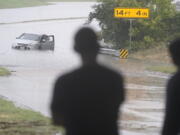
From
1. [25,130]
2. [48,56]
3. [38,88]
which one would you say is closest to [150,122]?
[25,130]

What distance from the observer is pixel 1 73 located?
32312mm

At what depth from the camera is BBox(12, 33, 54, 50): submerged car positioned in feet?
178

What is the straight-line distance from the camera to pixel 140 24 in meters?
52.6

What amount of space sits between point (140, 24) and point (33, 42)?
28.1 feet

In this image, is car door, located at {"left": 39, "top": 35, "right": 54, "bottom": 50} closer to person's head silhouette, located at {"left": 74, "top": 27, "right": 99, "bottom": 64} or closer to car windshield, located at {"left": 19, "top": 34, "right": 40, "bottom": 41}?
car windshield, located at {"left": 19, "top": 34, "right": 40, "bottom": 41}

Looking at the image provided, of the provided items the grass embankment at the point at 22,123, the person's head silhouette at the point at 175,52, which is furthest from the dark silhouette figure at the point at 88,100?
the grass embankment at the point at 22,123

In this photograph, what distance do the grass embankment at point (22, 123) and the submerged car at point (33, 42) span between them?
1390 inches

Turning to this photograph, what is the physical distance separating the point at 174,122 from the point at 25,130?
25.8ft

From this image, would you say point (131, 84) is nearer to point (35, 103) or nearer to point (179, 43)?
point (35, 103)

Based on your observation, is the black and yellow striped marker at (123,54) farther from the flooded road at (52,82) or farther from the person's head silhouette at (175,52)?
the person's head silhouette at (175,52)

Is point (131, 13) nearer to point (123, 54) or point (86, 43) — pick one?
point (123, 54)

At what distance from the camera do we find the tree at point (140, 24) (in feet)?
172

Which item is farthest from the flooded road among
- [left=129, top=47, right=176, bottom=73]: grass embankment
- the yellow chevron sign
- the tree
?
the tree

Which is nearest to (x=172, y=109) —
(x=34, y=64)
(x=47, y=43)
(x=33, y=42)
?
(x=34, y=64)
